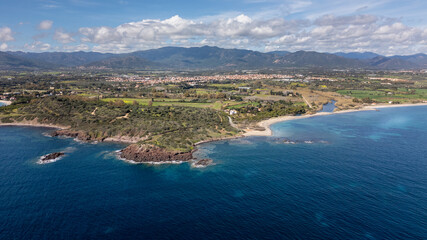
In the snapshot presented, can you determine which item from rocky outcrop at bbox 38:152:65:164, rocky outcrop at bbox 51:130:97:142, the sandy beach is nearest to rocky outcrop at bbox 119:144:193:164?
rocky outcrop at bbox 38:152:65:164

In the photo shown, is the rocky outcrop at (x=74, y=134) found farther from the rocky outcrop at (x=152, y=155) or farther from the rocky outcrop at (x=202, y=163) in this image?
the rocky outcrop at (x=202, y=163)

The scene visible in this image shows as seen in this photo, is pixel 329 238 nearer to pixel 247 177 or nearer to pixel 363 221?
pixel 363 221

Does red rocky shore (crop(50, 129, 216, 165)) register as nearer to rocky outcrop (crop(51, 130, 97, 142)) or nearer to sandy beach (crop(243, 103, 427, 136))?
rocky outcrop (crop(51, 130, 97, 142))

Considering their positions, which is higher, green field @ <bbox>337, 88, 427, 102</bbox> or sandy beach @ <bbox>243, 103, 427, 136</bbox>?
green field @ <bbox>337, 88, 427, 102</bbox>

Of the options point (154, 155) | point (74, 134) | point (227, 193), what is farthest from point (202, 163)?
point (74, 134)

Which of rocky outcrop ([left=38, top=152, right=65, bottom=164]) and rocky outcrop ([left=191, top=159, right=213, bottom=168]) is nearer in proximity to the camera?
rocky outcrop ([left=191, top=159, right=213, bottom=168])

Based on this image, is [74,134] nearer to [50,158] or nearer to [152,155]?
[50,158]

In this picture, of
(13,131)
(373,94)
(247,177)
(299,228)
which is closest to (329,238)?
(299,228)
